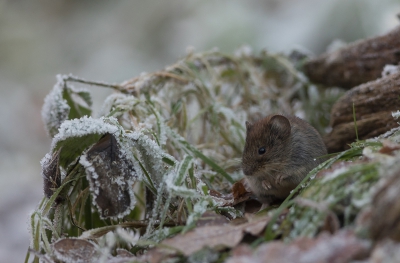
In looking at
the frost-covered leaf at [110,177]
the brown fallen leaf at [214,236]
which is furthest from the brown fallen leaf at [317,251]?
the frost-covered leaf at [110,177]

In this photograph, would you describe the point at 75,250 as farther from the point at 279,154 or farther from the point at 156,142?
the point at 279,154

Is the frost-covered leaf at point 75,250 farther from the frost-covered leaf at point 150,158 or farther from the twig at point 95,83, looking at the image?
the twig at point 95,83

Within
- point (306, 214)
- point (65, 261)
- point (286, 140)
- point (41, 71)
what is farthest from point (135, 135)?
point (41, 71)

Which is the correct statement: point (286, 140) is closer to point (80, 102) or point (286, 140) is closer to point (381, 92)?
point (381, 92)

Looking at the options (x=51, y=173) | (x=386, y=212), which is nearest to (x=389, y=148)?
(x=386, y=212)

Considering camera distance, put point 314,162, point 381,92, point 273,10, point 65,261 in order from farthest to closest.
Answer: point 273,10 < point 381,92 < point 314,162 < point 65,261

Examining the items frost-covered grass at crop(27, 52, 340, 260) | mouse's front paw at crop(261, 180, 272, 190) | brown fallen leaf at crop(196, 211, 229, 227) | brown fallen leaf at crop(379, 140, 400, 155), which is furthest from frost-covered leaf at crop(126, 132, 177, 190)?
brown fallen leaf at crop(379, 140, 400, 155)
